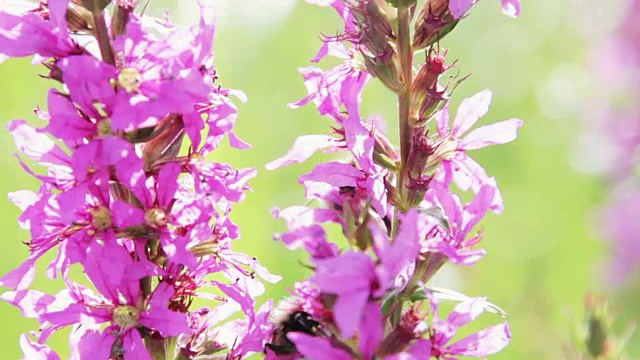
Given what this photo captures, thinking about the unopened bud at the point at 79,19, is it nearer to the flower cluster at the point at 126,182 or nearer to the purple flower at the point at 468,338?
the flower cluster at the point at 126,182

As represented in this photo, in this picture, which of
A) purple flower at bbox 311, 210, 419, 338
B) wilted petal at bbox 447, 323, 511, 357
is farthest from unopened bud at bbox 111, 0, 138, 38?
wilted petal at bbox 447, 323, 511, 357

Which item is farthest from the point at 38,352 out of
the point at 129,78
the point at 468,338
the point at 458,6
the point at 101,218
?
the point at 458,6

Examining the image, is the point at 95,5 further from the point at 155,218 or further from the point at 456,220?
the point at 456,220

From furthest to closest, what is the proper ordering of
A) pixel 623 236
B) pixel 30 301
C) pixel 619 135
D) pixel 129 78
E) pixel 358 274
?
pixel 623 236, pixel 619 135, pixel 30 301, pixel 129 78, pixel 358 274

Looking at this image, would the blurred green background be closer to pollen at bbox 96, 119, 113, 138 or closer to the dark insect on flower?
the dark insect on flower

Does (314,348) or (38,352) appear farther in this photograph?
(38,352)

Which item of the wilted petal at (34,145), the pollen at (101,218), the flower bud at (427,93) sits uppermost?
the flower bud at (427,93)

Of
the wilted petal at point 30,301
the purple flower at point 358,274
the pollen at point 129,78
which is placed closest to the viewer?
the purple flower at point 358,274

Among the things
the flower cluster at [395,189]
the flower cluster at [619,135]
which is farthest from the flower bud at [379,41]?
the flower cluster at [619,135]
